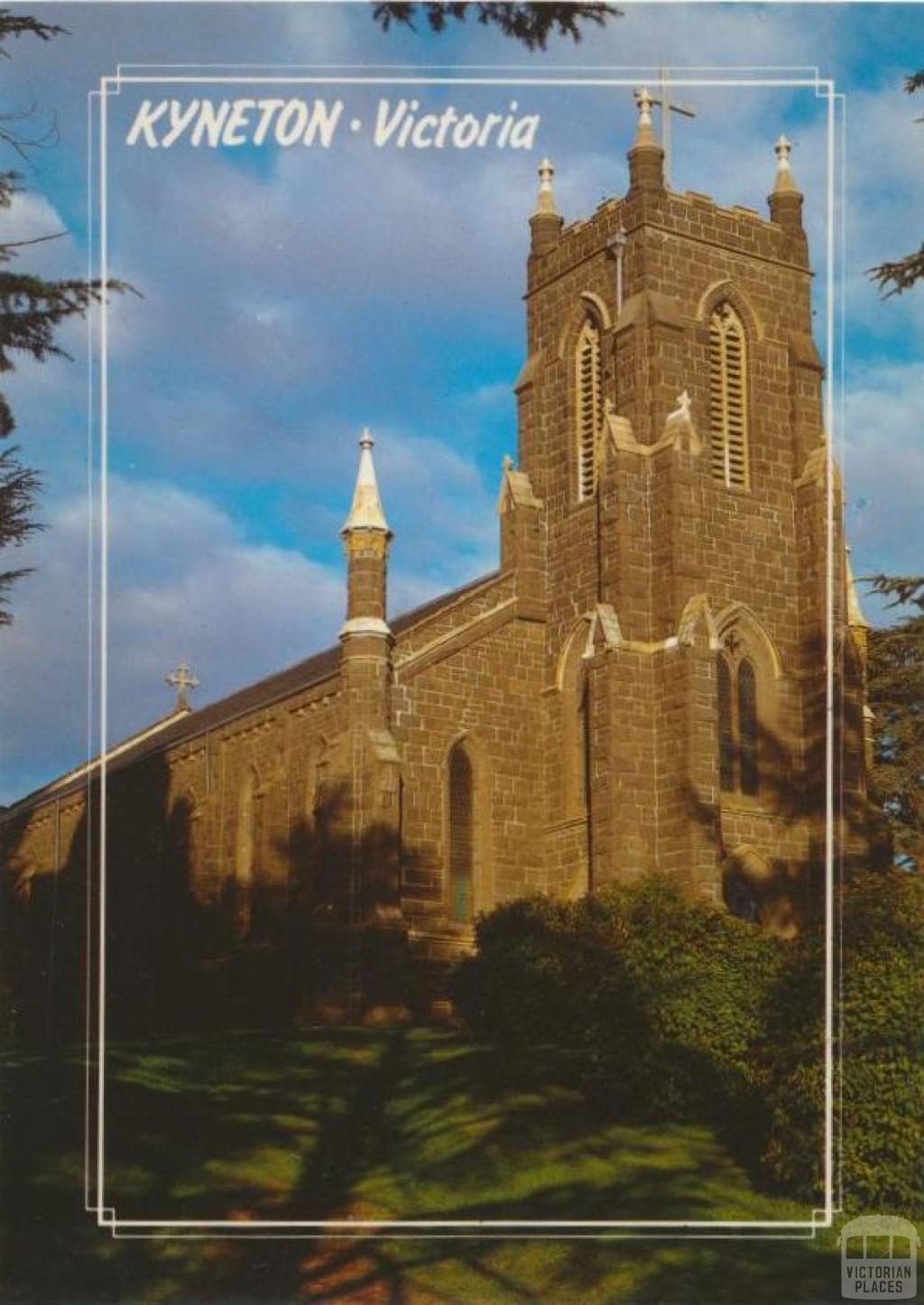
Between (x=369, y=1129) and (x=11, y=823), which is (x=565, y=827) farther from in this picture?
(x=11, y=823)

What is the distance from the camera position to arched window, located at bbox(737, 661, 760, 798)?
136 ft

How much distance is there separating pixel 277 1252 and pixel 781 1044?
250 inches

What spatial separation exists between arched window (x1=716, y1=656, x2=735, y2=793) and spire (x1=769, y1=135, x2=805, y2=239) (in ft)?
36.6

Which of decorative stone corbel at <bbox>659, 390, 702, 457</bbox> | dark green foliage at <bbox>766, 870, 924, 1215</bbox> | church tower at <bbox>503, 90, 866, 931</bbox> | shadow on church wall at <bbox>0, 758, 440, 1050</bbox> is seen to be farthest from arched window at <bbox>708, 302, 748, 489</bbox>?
dark green foliage at <bbox>766, 870, 924, 1215</bbox>

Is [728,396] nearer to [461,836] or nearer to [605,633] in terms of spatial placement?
[605,633]

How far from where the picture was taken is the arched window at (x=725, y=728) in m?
Answer: 40.9

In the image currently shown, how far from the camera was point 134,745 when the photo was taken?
6181cm

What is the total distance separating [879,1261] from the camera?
Answer: 17.0m

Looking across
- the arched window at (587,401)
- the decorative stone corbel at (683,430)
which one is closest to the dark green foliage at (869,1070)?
the decorative stone corbel at (683,430)

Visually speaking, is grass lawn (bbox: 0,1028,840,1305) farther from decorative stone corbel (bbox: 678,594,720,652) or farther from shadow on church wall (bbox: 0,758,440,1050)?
decorative stone corbel (bbox: 678,594,720,652)

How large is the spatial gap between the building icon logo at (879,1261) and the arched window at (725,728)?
22645 mm

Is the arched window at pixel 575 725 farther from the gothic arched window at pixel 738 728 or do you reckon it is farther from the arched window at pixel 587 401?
the arched window at pixel 587 401

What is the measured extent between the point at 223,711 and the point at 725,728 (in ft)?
66.1

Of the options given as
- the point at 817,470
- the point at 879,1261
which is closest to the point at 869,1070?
the point at 879,1261
